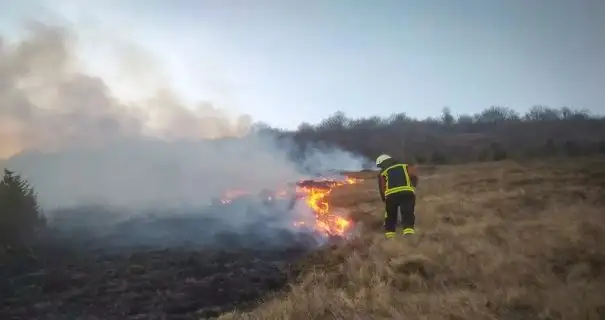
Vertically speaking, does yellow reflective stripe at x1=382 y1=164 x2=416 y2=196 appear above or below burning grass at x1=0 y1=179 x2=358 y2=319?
above

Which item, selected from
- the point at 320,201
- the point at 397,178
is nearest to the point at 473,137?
the point at 320,201

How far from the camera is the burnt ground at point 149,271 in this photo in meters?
9.08

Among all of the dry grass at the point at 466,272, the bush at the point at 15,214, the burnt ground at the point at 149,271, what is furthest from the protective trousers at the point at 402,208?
the bush at the point at 15,214

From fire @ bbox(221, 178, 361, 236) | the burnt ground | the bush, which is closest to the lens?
the burnt ground

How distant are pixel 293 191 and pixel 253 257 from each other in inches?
501

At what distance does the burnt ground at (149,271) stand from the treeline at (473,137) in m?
15.6

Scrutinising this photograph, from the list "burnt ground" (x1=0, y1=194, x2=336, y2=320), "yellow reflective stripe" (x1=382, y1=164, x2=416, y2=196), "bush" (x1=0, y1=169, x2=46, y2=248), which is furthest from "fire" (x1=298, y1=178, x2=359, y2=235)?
"bush" (x1=0, y1=169, x2=46, y2=248)

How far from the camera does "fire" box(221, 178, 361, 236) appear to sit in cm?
1653

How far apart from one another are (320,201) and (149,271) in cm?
1359

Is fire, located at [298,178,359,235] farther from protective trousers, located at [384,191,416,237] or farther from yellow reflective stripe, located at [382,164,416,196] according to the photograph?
yellow reflective stripe, located at [382,164,416,196]

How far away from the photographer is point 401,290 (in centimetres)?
752

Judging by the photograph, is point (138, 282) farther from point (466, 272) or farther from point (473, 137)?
point (473, 137)

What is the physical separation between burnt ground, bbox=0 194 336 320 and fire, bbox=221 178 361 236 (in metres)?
1.06

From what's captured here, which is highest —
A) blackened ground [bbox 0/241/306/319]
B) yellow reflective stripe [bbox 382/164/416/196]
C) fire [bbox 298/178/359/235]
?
yellow reflective stripe [bbox 382/164/416/196]
